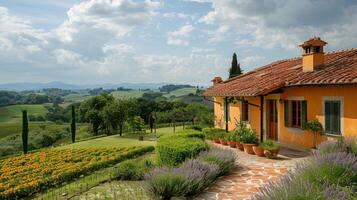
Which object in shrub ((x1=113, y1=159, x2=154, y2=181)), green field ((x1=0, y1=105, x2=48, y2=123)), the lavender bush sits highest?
the lavender bush

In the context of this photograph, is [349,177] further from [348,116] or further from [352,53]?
[352,53]

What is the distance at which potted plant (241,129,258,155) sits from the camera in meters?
14.3

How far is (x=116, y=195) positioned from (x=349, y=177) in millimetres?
6052

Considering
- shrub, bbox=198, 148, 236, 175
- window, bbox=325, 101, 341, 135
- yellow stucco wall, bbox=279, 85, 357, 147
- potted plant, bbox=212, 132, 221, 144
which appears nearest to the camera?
shrub, bbox=198, 148, 236, 175

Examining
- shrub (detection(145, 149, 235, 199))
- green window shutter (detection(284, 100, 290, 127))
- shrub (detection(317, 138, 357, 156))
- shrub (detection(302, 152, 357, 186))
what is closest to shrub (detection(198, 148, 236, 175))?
shrub (detection(145, 149, 235, 199))

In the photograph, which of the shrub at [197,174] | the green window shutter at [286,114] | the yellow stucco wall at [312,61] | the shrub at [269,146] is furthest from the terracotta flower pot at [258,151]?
the yellow stucco wall at [312,61]

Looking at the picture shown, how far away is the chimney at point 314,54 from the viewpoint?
15.8 meters

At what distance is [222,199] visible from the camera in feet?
26.7

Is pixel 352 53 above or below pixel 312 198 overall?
above

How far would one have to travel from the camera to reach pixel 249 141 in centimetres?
1501

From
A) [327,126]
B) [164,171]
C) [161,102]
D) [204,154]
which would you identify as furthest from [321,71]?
[161,102]

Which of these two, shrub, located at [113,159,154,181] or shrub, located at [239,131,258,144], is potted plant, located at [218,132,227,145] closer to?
Result: shrub, located at [239,131,258,144]

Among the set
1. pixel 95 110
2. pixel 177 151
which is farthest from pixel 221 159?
pixel 95 110

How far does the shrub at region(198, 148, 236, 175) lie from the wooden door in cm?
679
